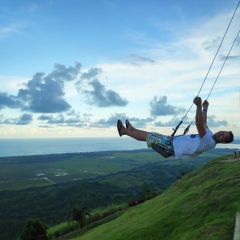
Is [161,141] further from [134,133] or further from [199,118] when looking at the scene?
[199,118]

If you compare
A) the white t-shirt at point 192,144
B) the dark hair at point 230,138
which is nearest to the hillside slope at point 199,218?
the white t-shirt at point 192,144

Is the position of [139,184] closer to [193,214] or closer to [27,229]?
[27,229]

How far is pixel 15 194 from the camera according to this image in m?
145

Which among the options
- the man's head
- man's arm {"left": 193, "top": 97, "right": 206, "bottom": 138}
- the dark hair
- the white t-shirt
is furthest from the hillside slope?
man's arm {"left": 193, "top": 97, "right": 206, "bottom": 138}

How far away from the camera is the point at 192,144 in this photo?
29.9 ft

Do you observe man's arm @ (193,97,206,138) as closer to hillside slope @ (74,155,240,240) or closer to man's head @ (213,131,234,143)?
man's head @ (213,131,234,143)

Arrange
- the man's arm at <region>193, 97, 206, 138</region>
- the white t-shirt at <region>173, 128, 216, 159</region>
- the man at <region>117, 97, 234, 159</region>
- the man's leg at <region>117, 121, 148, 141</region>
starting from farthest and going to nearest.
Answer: the man's leg at <region>117, 121, 148, 141</region> → the white t-shirt at <region>173, 128, 216, 159</region> → the man at <region>117, 97, 234, 159</region> → the man's arm at <region>193, 97, 206, 138</region>

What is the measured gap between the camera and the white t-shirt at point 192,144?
8992mm

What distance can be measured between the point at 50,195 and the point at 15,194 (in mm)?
20080

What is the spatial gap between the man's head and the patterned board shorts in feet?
4.57

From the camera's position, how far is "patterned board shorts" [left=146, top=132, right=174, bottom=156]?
9.60m

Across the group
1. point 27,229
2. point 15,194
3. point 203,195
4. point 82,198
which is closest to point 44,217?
point 82,198

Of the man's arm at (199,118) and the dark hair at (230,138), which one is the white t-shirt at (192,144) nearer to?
the man's arm at (199,118)

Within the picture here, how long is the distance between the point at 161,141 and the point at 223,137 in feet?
6.36
